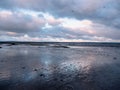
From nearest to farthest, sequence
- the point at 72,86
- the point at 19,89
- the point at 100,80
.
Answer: the point at 19,89
the point at 72,86
the point at 100,80

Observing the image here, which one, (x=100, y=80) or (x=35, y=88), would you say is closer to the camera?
(x=35, y=88)

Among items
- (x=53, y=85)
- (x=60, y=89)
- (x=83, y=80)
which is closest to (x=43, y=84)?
(x=53, y=85)

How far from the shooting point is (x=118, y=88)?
13.3 metres

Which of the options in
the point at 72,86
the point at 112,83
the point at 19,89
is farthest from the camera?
the point at 112,83

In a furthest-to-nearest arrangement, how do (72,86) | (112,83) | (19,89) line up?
(112,83) < (72,86) < (19,89)

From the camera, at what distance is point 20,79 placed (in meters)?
15.5

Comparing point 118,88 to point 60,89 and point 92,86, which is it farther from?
point 60,89

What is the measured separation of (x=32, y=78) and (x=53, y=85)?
9.33 feet

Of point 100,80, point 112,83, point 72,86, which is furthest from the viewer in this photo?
point 100,80

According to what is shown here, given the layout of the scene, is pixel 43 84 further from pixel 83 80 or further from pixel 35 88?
pixel 83 80

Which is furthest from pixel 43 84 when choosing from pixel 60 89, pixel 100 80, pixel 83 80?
pixel 100 80

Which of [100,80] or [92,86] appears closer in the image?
[92,86]

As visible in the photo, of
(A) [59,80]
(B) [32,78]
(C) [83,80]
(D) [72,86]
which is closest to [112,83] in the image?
(C) [83,80]

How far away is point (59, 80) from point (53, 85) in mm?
1581
